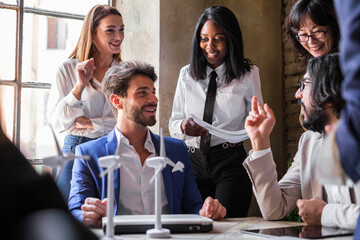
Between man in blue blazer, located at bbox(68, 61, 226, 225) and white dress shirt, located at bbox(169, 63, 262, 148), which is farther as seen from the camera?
white dress shirt, located at bbox(169, 63, 262, 148)

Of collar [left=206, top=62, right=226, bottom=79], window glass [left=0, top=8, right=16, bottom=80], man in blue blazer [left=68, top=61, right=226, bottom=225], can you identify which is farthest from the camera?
window glass [left=0, top=8, right=16, bottom=80]

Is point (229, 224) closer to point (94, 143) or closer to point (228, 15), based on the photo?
point (94, 143)

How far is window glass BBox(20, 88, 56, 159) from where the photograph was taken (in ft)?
14.0

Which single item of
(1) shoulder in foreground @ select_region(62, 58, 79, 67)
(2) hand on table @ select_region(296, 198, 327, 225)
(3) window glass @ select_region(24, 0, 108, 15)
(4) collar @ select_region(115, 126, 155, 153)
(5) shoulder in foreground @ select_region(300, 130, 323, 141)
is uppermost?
(3) window glass @ select_region(24, 0, 108, 15)

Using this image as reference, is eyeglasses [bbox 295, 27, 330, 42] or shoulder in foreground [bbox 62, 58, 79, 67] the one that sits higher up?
eyeglasses [bbox 295, 27, 330, 42]

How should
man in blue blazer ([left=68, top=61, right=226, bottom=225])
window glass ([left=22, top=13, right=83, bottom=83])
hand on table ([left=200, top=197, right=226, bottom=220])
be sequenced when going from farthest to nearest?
1. window glass ([left=22, top=13, right=83, bottom=83])
2. man in blue blazer ([left=68, top=61, right=226, bottom=225])
3. hand on table ([left=200, top=197, right=226, bottom=220])

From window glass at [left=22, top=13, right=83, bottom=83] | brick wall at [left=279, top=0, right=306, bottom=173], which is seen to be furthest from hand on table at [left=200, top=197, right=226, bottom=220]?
brick wall at [left=279, top=0, right=306, bottom=173]

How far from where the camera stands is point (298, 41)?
3.27 metres

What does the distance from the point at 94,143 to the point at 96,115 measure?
0.68m

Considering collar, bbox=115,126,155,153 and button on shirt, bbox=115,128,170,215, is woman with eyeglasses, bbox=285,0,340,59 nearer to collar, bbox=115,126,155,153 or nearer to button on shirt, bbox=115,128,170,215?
collar, bbox=115,126,155,153

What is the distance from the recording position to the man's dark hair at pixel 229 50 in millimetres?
3547

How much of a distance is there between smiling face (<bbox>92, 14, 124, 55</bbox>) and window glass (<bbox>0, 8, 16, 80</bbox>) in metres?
1.05

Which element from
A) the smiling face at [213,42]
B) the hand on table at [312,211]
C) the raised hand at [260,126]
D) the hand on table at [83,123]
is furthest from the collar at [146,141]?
the hand on table at [312,211]

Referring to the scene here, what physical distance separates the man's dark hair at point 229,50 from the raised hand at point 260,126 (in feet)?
3.77
